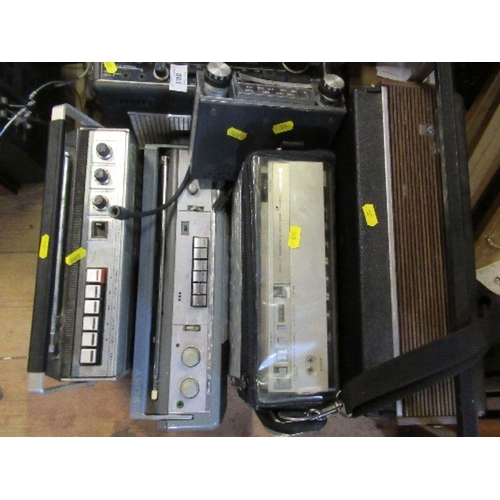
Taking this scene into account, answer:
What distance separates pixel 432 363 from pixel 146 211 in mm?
641

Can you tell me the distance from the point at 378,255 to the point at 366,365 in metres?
0.18

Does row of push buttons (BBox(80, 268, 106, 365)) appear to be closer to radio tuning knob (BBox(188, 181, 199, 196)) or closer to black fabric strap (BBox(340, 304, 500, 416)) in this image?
radio tuning knob (BBox(188, 181, 199, 196))

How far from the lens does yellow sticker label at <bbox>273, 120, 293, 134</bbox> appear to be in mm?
772

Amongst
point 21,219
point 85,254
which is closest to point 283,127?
point 85,254

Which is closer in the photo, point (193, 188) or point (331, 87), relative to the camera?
point (331, 87)

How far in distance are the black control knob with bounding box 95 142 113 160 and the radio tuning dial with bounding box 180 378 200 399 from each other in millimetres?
508

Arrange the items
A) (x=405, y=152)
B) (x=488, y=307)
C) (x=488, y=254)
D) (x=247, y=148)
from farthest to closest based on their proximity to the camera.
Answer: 1. (x=488, y=254)
2. (x=247, y=148)
3. (x=405, y=152)
4. (x=488, y=307)

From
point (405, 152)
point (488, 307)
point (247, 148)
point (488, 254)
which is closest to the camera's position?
point (488, 307)

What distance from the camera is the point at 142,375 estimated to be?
931 millimetres

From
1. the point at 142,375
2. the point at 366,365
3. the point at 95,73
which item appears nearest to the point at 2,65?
the point at 95,73

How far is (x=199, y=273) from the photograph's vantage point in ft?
3.07

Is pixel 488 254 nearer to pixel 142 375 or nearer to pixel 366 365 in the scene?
pixel 366 365

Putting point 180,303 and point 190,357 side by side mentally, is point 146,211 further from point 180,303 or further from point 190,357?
point 190,357

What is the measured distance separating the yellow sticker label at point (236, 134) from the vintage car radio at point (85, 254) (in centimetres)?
25
